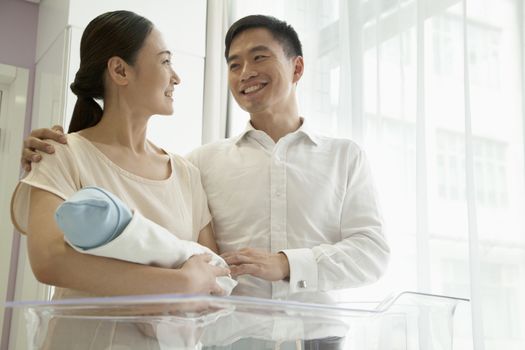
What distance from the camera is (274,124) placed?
1415 mm

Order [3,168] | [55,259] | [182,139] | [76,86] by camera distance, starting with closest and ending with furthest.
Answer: [55,259], [76,86], [182,139], [3,168]

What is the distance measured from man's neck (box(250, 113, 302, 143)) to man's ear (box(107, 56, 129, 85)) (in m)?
0.37

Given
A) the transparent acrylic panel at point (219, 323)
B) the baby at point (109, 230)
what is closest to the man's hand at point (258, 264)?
the baby at point (109, 230)

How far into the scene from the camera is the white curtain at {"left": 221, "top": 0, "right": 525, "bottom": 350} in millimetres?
1372

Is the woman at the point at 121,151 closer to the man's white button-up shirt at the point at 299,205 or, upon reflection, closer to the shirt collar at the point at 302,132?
the man's white button-up shirt at the point at 299,205

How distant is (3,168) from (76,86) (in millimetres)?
1834

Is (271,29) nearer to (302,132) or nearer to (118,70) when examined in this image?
(302,132)

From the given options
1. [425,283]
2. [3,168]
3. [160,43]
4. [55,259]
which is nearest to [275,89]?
[160,43]

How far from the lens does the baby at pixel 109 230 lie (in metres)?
0.61

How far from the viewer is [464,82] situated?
59.1 inches

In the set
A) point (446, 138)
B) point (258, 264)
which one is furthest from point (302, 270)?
point (446, 138)

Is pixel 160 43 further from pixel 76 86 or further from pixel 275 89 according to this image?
pixel 275 89

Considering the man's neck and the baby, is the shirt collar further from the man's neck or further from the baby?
the baby

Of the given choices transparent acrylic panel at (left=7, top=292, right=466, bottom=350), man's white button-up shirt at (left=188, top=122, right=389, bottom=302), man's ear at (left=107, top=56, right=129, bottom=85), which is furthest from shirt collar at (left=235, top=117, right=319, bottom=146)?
transparent acrylic panel at (left=7, top=292, right=466, bottom=350)
